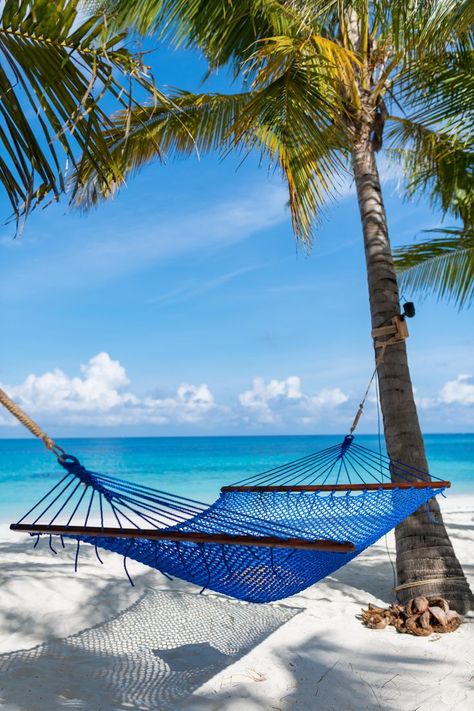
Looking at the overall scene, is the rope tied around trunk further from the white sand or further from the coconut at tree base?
the coconut at tree base

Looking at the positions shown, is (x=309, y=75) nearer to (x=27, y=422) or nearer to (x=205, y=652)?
(x=27, y=422)

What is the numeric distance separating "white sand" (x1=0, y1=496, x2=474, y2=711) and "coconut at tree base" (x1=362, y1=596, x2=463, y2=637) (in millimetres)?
38

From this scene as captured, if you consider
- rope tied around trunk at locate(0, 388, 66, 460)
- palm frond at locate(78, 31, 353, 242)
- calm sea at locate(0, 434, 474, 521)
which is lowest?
calm sea at locate(0, 434, 474, 521)

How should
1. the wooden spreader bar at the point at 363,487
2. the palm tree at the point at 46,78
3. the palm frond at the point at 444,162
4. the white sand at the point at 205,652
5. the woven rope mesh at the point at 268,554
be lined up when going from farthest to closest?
1. the palm frond at the point at 444,162
2. the wooden spreader bar at the point at 363,487
3. the white sand at the point at 205,652
4. the woven rope mesh at the point at 268,554
5. the palm tree at the point at 46,78

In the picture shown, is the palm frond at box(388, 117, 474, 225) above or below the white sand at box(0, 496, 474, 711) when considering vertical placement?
above

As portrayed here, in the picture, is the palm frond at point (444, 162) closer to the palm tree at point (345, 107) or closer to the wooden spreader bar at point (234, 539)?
the palm tree at point (345, 107)

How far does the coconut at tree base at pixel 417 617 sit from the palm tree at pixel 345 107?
85 millimetres

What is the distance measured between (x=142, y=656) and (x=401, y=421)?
1352mm

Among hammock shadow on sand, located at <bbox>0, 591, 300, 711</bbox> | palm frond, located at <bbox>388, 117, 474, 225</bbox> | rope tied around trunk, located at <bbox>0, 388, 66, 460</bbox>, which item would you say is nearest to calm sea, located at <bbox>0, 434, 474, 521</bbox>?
hammock shadow on sand, located at <bbox>0, 591, 300, 711</bbox>

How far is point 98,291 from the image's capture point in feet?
84.1

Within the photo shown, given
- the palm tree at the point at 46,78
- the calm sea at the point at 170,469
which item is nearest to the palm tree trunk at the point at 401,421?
the palm tree at the point at 46,78

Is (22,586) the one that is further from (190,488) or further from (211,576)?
(190,488)

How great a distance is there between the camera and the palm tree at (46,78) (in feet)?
4.72

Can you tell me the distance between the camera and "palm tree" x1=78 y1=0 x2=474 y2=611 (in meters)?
2.65
